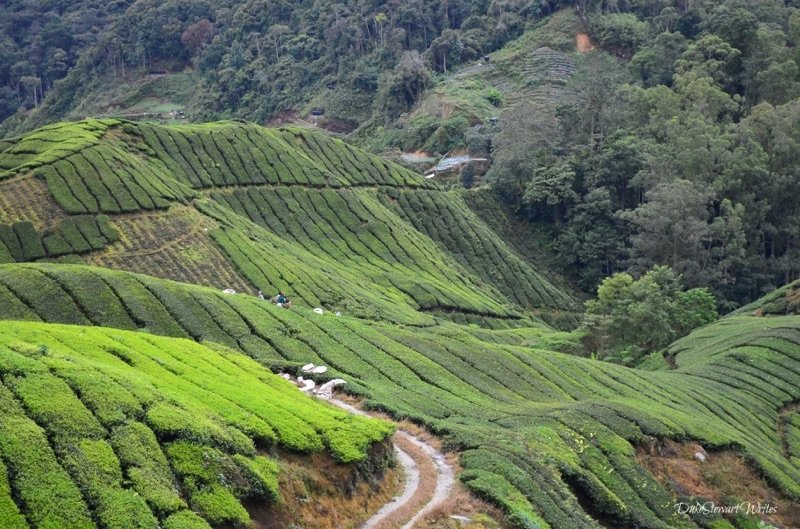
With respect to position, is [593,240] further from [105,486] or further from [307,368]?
[105,486]

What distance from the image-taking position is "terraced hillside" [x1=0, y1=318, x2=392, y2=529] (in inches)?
538

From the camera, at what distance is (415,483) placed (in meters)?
20.7

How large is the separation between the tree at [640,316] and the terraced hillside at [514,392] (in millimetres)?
7110

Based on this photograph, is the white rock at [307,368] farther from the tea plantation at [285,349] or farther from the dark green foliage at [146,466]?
the dark green foliage at [146,466]

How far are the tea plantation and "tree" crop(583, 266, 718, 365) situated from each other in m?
2.25

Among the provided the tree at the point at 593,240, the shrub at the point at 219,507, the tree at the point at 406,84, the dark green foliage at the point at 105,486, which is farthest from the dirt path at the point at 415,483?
the tree at the point at 406,84

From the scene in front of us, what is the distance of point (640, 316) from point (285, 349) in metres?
27.4

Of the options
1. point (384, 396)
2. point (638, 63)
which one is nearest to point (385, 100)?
point (638, 63)

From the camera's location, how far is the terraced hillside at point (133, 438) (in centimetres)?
1367

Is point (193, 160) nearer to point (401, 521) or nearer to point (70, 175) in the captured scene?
point (70, 175)

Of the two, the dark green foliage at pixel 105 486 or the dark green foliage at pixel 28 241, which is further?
the dark green foliage at pixel 28 241

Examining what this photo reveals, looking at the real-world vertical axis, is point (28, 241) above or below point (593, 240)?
above

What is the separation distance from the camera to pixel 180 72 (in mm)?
137125

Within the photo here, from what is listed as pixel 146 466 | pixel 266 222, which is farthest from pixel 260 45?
pixel 146 466
